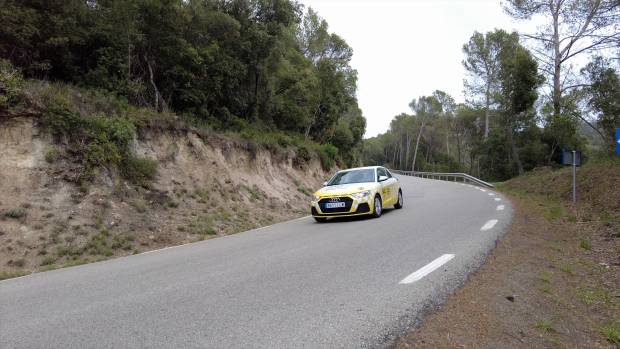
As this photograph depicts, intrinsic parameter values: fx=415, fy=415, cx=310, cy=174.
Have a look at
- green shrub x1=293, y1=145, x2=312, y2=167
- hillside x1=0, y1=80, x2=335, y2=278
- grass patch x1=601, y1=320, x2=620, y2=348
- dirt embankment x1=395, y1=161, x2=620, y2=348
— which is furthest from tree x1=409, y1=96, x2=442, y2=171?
grass patch x1=601, y1=320, x2=620, y2=348

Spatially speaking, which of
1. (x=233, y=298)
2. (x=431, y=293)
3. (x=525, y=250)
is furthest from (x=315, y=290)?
(x=525, y=250)

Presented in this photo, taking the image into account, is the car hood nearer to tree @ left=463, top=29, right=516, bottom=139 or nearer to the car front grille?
the car front grille

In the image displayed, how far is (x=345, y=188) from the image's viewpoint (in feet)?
38.7

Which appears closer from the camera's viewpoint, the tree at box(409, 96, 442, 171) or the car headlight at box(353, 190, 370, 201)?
the car headlight at box(353, 190, 370, 201)

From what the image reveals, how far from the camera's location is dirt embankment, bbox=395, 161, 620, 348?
11.5 feet

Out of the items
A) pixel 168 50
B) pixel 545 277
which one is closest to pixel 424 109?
pixel 168 50

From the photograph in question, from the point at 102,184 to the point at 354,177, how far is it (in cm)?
729

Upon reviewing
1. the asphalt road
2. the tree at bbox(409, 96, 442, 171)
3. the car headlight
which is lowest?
the asphalt road

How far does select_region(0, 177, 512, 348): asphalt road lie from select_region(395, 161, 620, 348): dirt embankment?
0.28m

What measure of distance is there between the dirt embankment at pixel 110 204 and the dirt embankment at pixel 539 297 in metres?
7.55

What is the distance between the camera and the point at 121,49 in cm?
1518

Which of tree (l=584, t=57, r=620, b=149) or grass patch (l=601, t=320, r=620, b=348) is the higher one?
tree (l=584, t=57, r=620, b=149)

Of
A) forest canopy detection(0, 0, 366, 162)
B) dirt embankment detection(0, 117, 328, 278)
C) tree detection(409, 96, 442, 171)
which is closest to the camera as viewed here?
dirt embankment detection(0, 117, 328, 278)

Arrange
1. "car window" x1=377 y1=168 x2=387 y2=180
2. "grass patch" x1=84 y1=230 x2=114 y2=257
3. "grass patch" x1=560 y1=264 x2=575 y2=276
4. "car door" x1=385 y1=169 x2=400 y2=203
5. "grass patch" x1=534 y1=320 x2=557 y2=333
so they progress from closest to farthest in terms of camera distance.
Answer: "grass patch" x1=534 y1=320 x2=557 y2=333 < "grass patch" x1=560 y1=264 x2=575 y2=276 < "grass patch" x1=84 y1=230 x2=114 y2=257 < "car window" x1=377 y1=168 x2=387 y2=180 < "car door" x1=385 y1=169 x2=400 y2=203
